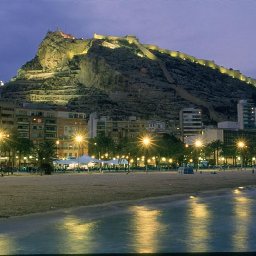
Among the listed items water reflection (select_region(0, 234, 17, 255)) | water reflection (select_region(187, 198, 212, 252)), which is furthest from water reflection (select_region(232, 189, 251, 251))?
water reflection (select_region(0, 234, 17, 255))

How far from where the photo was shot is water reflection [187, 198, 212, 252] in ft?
37.5

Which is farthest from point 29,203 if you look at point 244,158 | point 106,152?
point 244,158

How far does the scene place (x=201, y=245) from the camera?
11.6 metres

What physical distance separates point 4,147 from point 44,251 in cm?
11806

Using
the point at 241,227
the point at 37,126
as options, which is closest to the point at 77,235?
the point at 241,227

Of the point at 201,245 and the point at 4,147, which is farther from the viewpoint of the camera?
the point at 4,147

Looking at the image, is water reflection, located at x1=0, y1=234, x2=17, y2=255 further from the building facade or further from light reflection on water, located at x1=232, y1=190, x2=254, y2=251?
the building facade

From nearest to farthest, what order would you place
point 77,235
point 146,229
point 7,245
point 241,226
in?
point 7,245 → point 77,235 → point 146,229 → point 241,226

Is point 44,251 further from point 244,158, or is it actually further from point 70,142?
point 70,142

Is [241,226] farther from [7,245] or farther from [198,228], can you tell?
[7,245]

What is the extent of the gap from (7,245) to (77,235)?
2204 millimetres

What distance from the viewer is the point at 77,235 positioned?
13.5 meters

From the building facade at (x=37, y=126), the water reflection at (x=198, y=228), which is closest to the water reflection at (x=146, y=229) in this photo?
the water reflection at (x=198, y=228)

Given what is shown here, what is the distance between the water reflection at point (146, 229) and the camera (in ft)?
37.6
